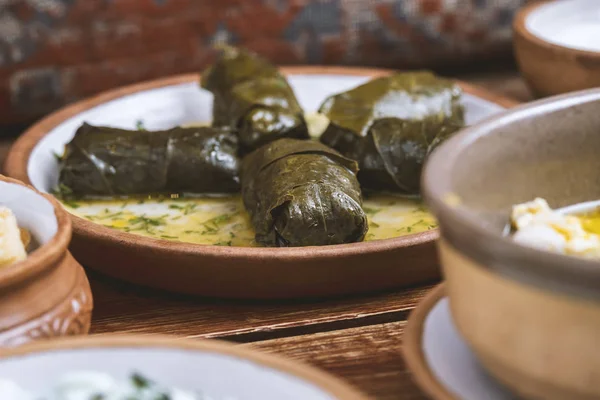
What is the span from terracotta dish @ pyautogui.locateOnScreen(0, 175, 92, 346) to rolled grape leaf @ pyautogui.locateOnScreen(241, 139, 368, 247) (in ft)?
1.94

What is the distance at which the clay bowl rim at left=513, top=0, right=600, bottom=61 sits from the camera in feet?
7.73

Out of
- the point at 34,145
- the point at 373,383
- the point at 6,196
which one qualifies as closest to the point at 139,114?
the point at 34,145

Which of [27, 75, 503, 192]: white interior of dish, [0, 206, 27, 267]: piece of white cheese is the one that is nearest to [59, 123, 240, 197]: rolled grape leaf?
[27, 75, 503, 192]: white interior of dish

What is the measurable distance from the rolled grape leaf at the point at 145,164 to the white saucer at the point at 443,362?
1.06 metres

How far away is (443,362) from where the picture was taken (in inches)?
46.9

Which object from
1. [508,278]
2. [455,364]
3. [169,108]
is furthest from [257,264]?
[169,108]

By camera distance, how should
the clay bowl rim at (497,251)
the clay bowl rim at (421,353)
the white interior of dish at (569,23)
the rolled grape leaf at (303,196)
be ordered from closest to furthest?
1. the clay bowl rim at (497,251)
2. the clay bowl rim at (421,353)
3. the rolled grape leaf at (303,196)
4. the white interior of dish at (569,23)

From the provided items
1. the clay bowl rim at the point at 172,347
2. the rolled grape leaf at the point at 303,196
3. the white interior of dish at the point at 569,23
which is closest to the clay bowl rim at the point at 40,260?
the clay bowl rim at the point at 172,347

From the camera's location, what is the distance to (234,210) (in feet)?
7.03

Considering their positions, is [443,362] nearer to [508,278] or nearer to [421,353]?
[421,353]

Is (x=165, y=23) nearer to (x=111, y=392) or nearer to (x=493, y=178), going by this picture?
(x=493, y=178)

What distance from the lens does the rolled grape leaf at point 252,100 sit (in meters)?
2.37

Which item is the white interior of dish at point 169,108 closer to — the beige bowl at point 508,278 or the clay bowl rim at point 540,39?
the clay bowl rim at point 540,39

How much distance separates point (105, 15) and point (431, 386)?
2.45 meters
